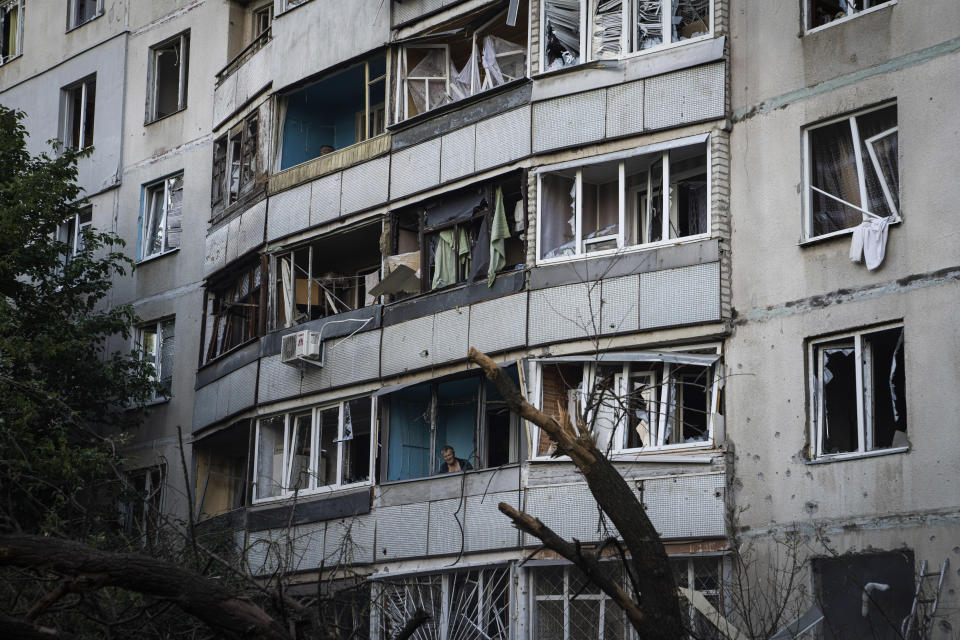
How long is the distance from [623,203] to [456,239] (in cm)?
308

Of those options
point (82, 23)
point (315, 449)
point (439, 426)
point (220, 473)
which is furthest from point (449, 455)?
point (82, 23)

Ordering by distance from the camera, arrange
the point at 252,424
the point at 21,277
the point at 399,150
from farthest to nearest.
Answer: the point at 21,277, the point at 252,424, the point at 399,150

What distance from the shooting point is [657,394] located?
64.7 feet

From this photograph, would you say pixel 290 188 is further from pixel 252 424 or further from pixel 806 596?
pixel 806 596

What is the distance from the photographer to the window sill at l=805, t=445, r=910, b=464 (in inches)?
670

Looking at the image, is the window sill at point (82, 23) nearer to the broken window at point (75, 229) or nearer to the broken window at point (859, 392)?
the broken window at point (75, 229)

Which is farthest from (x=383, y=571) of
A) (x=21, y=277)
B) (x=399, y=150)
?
(x=21, y=277)

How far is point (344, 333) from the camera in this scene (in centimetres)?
2345

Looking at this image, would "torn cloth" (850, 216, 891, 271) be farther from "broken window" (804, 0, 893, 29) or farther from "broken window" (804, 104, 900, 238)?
"broken window" (804, 0, 893, 29)

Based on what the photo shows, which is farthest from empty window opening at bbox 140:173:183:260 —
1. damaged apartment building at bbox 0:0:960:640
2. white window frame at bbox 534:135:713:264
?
white window frame at bbox 534:135:713:264

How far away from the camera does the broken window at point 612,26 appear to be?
67.4ft

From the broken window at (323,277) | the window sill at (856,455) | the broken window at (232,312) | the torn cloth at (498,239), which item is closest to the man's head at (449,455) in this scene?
the torn cloth at (498,239)

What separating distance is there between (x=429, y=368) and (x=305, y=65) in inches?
243

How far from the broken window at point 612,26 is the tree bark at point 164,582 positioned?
39.9 ft
